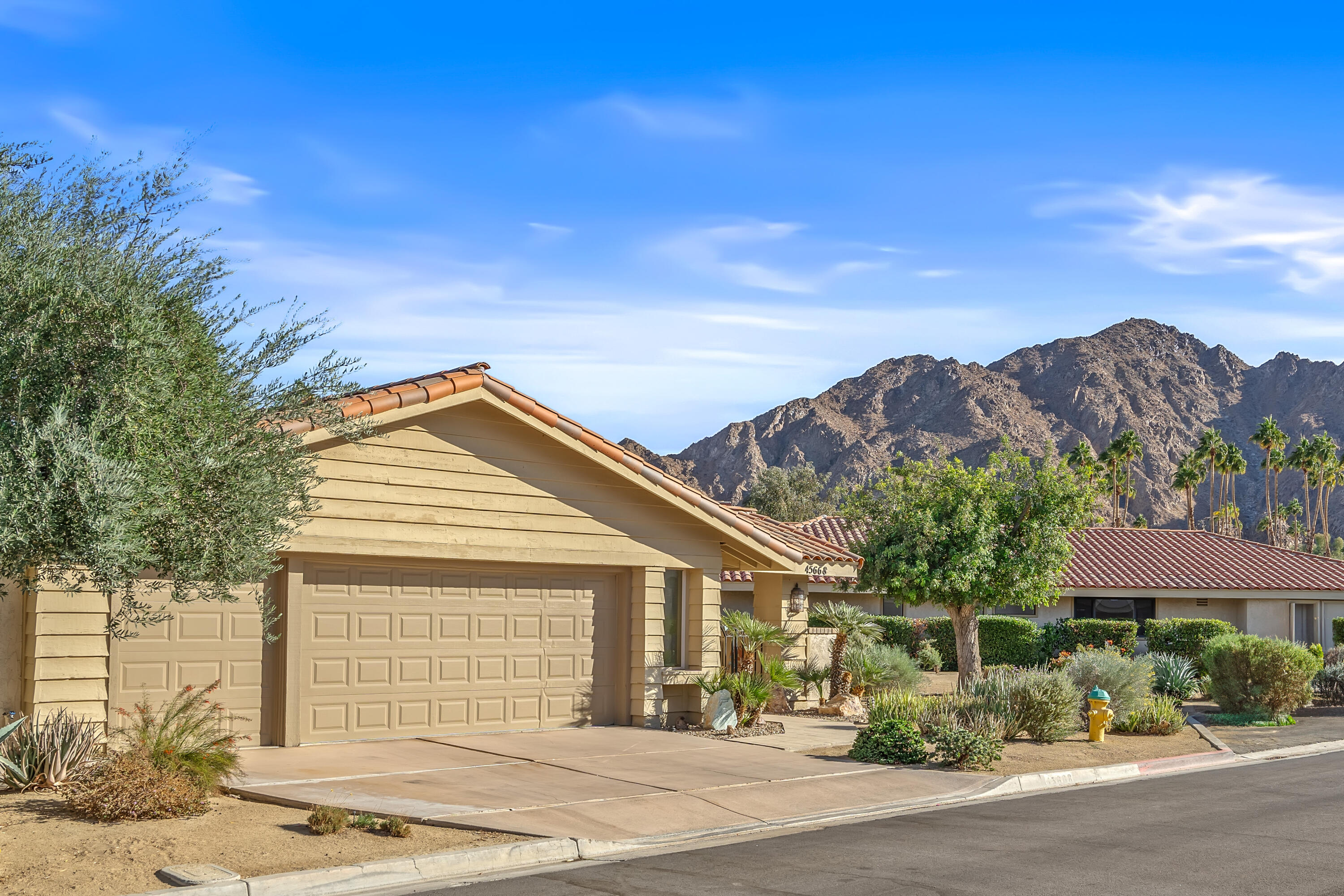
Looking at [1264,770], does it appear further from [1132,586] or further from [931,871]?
[1132,586]

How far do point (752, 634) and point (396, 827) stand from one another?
1020 cm

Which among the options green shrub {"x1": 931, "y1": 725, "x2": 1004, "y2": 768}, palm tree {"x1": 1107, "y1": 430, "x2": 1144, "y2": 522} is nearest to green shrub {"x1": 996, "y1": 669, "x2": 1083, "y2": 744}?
green shrub {"x1": 931, "y1": 725, "x2": 1004, "y2": 768}

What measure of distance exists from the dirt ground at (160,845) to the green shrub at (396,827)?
0.05m

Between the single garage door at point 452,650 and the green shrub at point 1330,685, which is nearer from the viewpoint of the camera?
the single garage door at point 452,650

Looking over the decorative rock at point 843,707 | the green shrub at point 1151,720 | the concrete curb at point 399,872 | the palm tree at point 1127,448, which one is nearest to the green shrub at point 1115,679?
the green shrub at point 1151,720

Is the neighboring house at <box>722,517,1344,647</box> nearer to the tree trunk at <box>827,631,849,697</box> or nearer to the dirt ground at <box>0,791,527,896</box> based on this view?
the tree trunk at <box>827,631,849,697</box>

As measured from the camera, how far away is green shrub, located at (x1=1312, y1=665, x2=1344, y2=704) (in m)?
26.0

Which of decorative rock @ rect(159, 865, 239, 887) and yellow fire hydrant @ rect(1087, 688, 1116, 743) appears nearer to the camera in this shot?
decorative rock @ rect(159, 865, 239, 887)

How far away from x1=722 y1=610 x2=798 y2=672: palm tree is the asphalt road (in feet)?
22.2

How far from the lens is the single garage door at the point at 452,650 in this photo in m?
15.2

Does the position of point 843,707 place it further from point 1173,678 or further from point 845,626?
point 1173,678

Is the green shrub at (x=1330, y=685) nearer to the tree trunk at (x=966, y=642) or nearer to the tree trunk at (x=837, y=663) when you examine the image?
the tree trunk at (x=966, y=642)

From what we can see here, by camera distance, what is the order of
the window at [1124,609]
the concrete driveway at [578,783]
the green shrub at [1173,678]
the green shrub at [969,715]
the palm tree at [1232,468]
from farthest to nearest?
the palm tree at [1232,468] < the window at [1124,609] < the green shrub at [1173,678] < the green shrub at [969,715] < the concrete driveway at [578,783]

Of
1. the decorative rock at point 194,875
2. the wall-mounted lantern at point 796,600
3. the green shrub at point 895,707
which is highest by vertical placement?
the wall-mounted lantern at point 796,600
